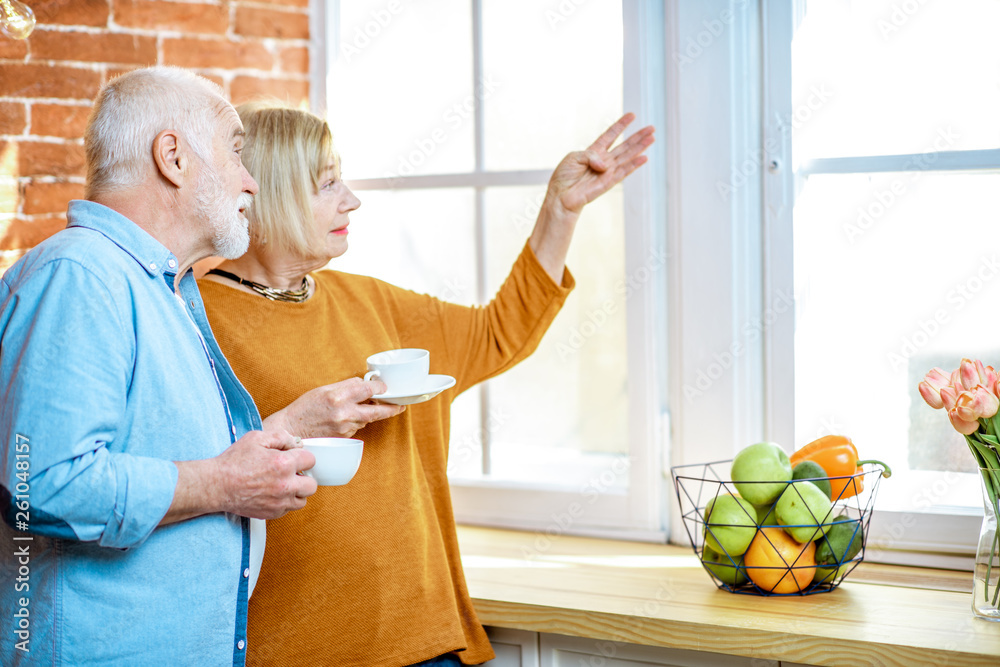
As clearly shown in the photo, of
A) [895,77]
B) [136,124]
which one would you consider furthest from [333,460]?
[895,77]

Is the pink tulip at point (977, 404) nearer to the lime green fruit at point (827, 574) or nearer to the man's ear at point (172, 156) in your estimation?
the lime green fruit at point (827, 574)

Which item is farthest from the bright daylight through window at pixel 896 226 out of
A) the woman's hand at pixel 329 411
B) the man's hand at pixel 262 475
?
the man's hand at pixel 262 475

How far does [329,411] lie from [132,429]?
298mm

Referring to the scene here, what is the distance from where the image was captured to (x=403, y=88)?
2.08 meters

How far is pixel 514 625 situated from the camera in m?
1.53

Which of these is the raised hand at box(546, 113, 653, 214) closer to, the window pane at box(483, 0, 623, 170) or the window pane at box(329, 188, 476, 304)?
the window pane at box(483, 0, 623, 170)

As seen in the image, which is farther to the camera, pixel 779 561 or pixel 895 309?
pixel 895 309

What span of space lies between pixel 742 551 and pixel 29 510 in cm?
104

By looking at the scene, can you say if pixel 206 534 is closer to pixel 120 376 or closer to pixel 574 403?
pixel 120 376

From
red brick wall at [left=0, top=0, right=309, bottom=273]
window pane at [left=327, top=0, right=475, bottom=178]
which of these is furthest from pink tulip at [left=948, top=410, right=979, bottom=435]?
red brick wall at [left=0, top=0, right=309, bottom=273]

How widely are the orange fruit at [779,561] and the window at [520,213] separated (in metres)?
0.38

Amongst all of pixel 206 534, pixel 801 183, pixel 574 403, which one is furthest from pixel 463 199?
pixel 206 534

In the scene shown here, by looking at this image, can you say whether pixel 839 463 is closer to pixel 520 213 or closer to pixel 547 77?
pixel 520 213

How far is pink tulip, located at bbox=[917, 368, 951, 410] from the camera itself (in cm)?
133
